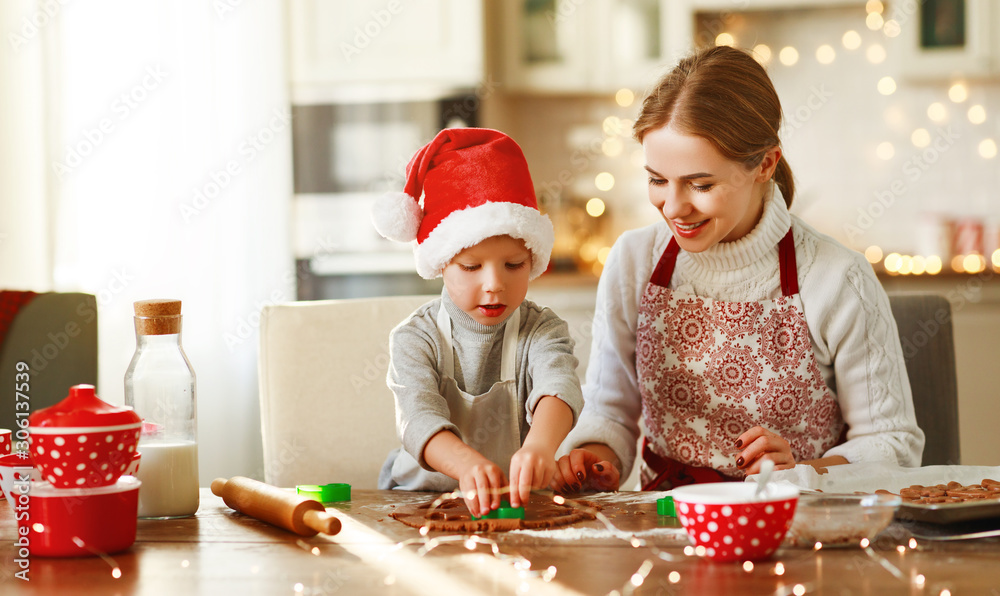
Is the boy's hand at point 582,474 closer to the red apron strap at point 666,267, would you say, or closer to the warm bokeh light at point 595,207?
the red apron strap at point 666,267

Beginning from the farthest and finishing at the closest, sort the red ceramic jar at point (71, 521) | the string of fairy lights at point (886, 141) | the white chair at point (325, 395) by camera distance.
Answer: the string of fairy lights at point (886, 141) → the white chair at point (325, 395) → the red ceramic jar at point (71, 521)

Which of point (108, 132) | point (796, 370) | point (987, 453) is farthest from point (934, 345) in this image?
point (108, 132)

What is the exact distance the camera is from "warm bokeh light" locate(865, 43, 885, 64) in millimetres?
3510

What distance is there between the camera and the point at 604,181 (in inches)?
147

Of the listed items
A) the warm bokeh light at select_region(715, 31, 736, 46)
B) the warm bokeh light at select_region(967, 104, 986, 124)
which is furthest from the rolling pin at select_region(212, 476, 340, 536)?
the warm bokeh light at select_region(967, 104, 986, 124)

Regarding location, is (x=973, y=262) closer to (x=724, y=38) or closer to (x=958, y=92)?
(x=958, y=92)

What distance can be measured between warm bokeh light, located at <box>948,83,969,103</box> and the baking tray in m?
3.12

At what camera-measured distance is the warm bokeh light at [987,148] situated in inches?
136

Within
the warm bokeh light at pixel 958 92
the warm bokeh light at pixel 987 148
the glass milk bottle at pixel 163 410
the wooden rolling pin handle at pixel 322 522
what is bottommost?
the wooden rolling pin handle at pixel 322 522

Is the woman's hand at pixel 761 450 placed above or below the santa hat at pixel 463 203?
below

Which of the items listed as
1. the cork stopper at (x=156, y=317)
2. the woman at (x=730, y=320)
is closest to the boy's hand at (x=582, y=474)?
the woman at (x=730, y=320)

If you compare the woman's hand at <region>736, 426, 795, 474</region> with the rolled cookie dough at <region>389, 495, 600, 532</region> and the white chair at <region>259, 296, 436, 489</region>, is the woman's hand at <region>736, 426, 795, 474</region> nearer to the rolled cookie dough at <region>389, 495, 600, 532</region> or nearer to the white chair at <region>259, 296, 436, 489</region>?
the rolled cookie dough at <region>389, 495, 600, 532</region>

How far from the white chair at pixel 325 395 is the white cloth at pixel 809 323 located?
343mm

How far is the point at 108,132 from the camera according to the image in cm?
289
